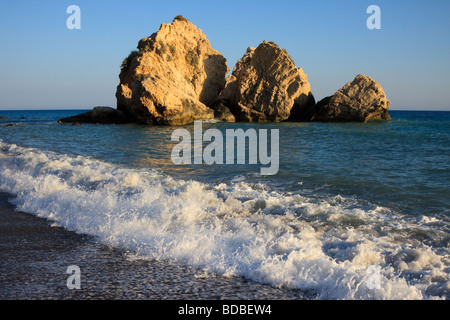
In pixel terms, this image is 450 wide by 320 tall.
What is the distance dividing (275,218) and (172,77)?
32.5 meters

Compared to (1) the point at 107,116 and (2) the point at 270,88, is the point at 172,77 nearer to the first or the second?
(1) the point at 107,116

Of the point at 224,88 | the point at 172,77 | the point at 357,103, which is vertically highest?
the point at 172,77

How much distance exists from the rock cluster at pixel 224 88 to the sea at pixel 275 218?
25.2 meters

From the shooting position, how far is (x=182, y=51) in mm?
40375

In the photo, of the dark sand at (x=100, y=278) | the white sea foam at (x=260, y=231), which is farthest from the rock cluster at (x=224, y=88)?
the dark sand at (x=100, y=278)

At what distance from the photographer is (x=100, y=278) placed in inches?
147

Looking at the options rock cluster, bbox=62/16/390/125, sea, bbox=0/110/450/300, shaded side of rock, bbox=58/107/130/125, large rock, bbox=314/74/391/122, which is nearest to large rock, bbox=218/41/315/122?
rock cluster, bbox=62/16/390/125

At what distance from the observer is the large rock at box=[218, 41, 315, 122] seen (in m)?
39.5

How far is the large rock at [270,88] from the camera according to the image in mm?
39469

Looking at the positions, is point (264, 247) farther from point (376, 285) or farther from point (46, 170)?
point (46, 170)

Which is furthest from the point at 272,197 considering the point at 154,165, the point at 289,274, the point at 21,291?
the point at 154,165

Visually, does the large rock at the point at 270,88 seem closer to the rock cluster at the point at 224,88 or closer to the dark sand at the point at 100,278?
the rock cluster at the point at 224,88

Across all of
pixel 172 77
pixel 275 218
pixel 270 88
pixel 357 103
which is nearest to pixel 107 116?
pixel 172 77
